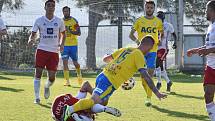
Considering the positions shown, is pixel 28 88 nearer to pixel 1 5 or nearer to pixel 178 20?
pixel 178 20

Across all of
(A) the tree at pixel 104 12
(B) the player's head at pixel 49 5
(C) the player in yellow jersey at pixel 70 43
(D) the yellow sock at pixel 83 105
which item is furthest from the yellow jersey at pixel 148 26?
(A) the tree at pixel 104 12

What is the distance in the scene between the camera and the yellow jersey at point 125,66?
7.48 meters

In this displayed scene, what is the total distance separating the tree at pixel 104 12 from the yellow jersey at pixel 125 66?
16906 millimetres

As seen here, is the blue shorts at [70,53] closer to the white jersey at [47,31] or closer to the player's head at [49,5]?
the white jersey at [47,31]

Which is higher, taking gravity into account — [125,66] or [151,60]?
[125,66]

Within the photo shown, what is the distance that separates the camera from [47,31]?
11047 mm

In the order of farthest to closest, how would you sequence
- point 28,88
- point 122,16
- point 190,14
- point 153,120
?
point 190,14 < point 122,16 < point 28,88 < point 153,120

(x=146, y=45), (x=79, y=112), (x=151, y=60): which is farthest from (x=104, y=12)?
(x=79, y=112)

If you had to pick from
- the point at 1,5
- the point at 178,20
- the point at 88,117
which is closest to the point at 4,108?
the point at 88,117

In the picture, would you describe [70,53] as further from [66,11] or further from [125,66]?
[125,66]

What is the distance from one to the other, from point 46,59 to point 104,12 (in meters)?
13.7

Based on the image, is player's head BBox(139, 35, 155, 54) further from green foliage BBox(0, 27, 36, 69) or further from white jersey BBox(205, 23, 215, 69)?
green foliage BBox(0, 27, 36, 69)

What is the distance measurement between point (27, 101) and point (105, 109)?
434 cm

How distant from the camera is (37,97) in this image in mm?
10812
